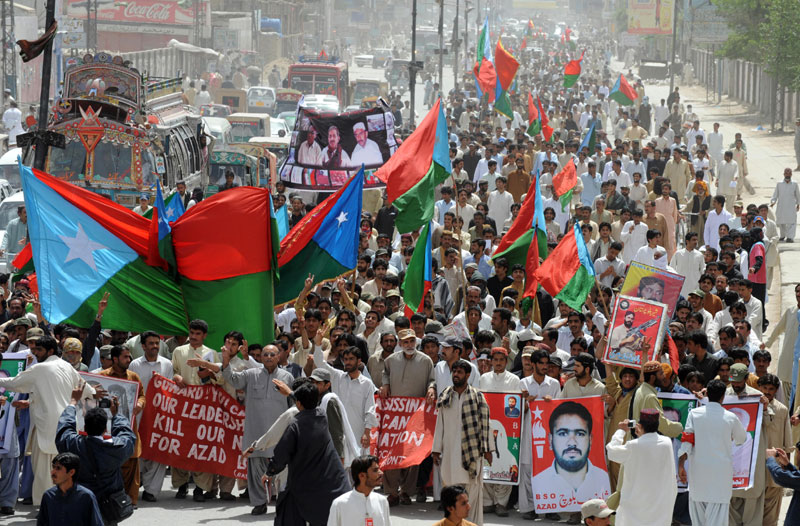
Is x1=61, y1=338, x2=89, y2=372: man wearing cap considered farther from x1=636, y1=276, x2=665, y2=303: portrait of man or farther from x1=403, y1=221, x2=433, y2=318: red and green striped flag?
x1=636, y1=276, x2=665, y2=303: portrait of man

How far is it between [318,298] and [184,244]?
1.89m

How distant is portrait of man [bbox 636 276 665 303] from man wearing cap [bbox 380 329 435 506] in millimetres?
2425

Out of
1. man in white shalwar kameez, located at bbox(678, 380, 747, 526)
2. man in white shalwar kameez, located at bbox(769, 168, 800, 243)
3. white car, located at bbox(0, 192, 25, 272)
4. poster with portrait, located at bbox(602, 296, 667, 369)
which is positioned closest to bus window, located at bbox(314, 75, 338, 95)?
man in white shalwar kameez, located at bbox(769, 168, 800, 243)

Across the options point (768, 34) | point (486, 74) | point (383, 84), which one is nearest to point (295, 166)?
point (486, 74)

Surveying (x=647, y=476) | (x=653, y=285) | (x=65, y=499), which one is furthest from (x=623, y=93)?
(x=65, y=499)

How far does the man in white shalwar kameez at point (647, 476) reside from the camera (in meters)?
8.60

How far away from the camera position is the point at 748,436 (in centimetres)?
1009

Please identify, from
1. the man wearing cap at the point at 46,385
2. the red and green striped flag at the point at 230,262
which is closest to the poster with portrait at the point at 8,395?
the man wearing cap at the point at 46,385

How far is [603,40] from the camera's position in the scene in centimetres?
12494

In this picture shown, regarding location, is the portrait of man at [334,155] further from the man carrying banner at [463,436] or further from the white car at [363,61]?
the white car at [363,61]

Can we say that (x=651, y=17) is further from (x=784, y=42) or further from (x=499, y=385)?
(x=499, y=385)

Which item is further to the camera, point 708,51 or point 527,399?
point 708,51

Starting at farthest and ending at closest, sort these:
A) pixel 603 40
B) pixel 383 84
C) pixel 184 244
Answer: pixel 603 40 → pixel 383 84 → pixel 184 244

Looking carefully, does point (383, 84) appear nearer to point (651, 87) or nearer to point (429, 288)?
point (651, 87)
